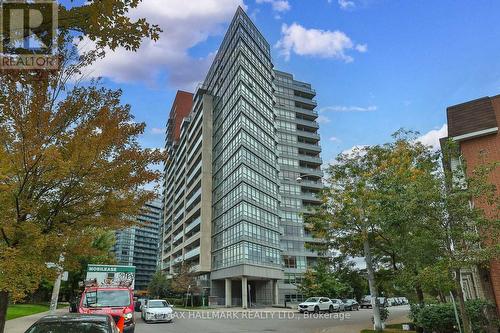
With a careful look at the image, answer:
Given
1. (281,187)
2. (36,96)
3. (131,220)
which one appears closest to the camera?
(36,96)

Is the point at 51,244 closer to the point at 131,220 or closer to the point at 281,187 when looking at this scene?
the point at 131,220

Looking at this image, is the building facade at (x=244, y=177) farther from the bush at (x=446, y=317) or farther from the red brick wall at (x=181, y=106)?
the bush at (x=446, y=317)

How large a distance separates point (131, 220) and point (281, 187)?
2719 inches

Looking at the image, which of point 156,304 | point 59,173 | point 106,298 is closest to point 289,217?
point 156,304

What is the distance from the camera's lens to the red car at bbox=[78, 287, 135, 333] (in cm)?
1414

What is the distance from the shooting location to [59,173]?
778 cm

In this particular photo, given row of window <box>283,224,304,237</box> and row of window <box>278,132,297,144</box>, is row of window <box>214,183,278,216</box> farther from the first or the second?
row of window <box>278,132,297,144</box>

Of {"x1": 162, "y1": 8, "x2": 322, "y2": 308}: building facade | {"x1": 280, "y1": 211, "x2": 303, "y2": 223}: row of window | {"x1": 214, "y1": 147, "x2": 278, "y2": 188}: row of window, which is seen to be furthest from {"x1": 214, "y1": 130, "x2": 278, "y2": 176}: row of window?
{"x1": 280, "y1": 211, "x2": 303, "y2": 223}: row of window

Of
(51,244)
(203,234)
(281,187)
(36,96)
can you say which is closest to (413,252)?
(51,244)

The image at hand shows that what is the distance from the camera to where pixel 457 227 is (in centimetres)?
1164

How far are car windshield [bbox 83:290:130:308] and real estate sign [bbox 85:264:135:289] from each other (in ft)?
30.4

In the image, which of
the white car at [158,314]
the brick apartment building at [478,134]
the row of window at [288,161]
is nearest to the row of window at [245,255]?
the row of window at [288,161]

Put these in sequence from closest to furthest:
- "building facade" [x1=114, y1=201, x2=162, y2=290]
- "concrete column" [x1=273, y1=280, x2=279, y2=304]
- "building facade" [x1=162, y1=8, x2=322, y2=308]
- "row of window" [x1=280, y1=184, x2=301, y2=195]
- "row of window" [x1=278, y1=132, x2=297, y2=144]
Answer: "building facade" [x1=162, y1=8, x2=322, y2=308], "concrete column" [x1=273, y1=280, x2=279, y2=304], "row of window" [x1=280, y1=184, x2=301, y2=195], "row of window" [x1=278, y1=132, x2=297, y2=144], "building facade" [x1=114, y1=201, x2=162, y2=290]

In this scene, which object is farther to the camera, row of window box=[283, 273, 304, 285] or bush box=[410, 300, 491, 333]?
row of window box=[283, 273, 304, 285]
